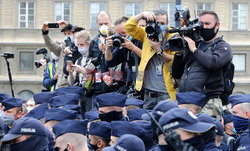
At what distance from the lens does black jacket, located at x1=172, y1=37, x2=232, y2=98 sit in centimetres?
653

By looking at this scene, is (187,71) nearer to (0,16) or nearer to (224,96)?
(224,96)

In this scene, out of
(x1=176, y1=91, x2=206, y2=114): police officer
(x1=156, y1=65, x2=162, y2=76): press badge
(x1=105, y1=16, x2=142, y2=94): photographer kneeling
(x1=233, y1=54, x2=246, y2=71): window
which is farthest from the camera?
(x1=233, y1=54, x2=246, y2=71): window

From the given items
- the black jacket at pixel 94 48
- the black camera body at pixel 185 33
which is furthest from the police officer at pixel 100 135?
the black jacket at pixel 94 48

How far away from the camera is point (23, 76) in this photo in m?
35.4

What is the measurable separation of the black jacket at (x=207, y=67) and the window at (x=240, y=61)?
2980 cm

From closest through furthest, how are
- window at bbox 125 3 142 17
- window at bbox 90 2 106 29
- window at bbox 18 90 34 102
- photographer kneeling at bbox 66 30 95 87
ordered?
photographer kneeling at bbox 66 30 95 87 → window at bbox 18 90 34 102 → window at bbox 90 2 106 29 → window at bbox 125 3 142 17

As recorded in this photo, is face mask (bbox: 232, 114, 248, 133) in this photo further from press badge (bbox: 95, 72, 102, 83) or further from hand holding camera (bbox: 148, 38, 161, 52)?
press badge (bbox: 95, 72, 102, 83)

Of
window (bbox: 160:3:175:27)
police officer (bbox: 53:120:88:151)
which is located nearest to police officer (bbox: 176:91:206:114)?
police officer (bbox: 53:120:88:151)

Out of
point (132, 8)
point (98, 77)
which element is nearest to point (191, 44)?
point (98, 77)

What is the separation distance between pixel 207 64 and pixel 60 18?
29.2m

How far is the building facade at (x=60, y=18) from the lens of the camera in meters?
35.1

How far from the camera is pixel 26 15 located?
35.4 metres

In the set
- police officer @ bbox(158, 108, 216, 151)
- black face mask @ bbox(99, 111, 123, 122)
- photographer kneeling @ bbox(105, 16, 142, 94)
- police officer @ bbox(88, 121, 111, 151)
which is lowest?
police officer @ bbox(88, 121, 111, 151)

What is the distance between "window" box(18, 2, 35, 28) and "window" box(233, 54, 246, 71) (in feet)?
46.7
